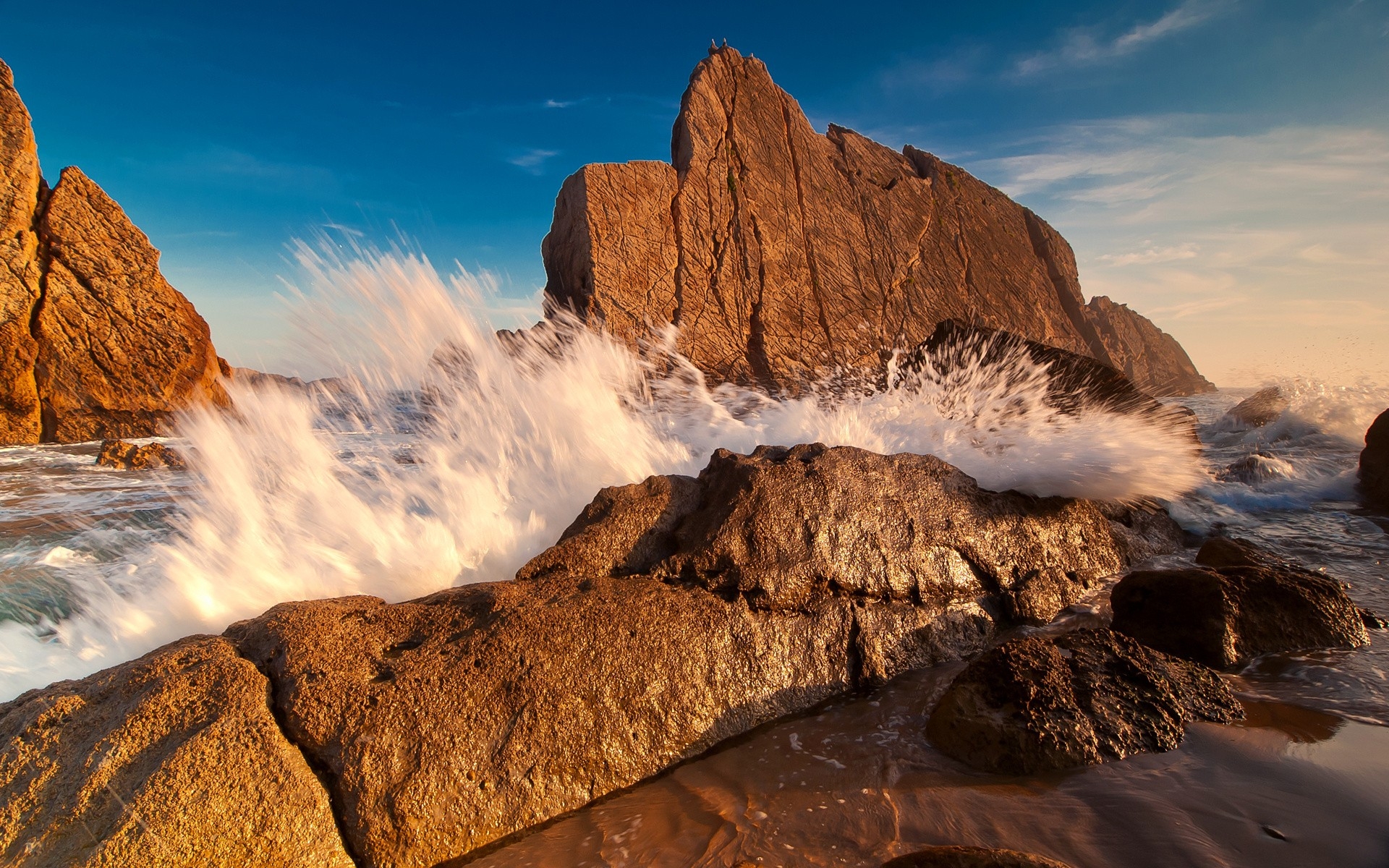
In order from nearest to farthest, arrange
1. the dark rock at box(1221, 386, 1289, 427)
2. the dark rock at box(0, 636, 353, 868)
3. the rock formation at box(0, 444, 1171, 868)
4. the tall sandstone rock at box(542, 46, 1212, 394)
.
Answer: the dark rock at box(0, 636, 353, 868), the rock formation at box(0, 444, 1171, 868), the dark rock at box(1221, 386, 1289, 427), the tall sandstone rock at box(542, 46, 1212, 394)

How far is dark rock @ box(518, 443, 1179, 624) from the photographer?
2.09 meters

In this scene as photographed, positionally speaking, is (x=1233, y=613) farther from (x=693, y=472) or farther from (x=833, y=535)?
(x=693, y=472)

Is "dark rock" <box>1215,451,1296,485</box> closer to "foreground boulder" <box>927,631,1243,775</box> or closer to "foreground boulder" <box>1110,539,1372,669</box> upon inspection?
"foreground boulder" <box>1110,539,1372,669</box>

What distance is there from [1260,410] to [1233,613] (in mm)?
9250

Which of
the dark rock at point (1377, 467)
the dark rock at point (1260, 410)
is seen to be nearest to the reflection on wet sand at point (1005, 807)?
the dark rock at point (1377, 467)

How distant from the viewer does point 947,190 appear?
15.9m

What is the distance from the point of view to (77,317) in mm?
10586

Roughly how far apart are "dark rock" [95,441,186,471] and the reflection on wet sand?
7.13m

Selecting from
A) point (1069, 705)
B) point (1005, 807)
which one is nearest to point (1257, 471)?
point (1069, 705)

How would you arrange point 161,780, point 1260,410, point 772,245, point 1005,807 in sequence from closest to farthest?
point 161,780
point 1005,807
point 1260,410
point 772,245

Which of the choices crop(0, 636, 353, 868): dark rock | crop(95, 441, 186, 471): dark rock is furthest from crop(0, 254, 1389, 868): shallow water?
crop(95, 441, 186, 471): dark rock

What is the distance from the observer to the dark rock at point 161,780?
3.97 feet

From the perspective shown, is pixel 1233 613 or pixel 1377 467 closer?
pixel 1233 613

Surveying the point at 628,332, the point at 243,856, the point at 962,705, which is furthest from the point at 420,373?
the point at 628,332
